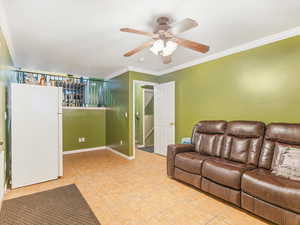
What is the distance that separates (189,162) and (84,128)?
12.3 ft

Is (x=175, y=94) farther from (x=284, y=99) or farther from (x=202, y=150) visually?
(x=284, y=99)

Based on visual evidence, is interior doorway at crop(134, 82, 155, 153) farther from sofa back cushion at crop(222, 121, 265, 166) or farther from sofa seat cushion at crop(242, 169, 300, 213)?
sofa seat cushion at crop(242, 169, 300, 213)

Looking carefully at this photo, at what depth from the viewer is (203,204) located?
6.82 feet

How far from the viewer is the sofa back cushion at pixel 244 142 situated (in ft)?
7.55

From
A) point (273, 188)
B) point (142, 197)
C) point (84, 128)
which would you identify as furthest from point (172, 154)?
point (84, 128)

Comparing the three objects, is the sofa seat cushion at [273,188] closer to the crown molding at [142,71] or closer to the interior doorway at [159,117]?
the interior doorway at [159,117]

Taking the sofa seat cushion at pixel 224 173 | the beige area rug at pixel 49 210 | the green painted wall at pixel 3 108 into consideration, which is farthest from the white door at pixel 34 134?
the sofa seat cushion at pixel 224 173

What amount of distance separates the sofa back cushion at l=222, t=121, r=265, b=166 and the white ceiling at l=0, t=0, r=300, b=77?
4.84 ft

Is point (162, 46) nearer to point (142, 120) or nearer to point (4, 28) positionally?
point (4, 28)

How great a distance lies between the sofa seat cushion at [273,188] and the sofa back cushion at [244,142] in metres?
0.43

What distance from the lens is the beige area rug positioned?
5.76ft

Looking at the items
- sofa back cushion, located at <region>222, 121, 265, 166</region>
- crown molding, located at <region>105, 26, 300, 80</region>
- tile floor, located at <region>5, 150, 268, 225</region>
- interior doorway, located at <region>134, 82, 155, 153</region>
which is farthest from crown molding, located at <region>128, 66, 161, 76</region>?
sofa back cushion, located at <region>222, 121, 265, 166</region>

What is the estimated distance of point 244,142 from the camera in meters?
2.43

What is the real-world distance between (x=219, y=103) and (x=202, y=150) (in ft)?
3.52
